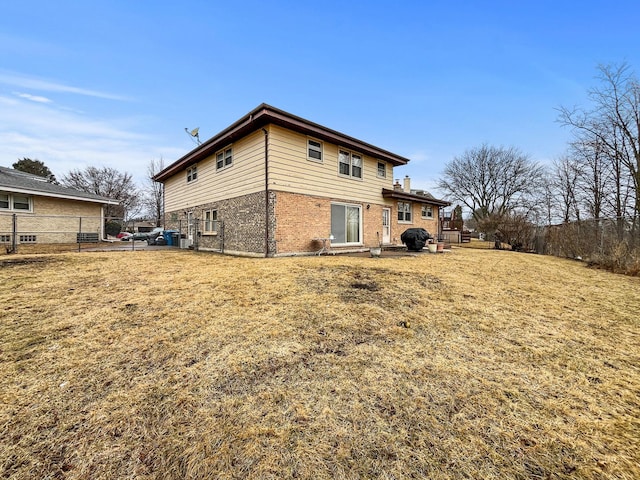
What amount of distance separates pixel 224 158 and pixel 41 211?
12.5m

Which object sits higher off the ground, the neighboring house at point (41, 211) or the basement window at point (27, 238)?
the neighboring house at point (41, 211)

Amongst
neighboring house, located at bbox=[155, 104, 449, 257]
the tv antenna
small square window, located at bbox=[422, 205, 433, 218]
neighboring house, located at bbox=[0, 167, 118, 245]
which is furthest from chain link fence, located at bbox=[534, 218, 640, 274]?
neighboring house, located at bbox=[0, 167, 118, 245]

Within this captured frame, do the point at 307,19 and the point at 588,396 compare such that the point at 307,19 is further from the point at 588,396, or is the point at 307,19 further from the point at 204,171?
the point at 588,396

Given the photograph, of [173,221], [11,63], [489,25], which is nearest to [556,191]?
[489,25]

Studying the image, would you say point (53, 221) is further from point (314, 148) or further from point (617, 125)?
point (617, 125)

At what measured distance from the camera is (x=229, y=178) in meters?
11.6

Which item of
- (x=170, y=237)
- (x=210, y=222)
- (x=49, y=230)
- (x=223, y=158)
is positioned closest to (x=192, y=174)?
(x=210, y=222)

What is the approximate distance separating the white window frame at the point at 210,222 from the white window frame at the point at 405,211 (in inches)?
408

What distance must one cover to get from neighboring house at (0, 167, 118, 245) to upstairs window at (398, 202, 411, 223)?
53.2 ft

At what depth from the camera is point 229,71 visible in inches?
573

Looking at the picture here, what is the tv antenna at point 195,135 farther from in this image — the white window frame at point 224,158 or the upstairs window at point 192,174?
the white window frame at point 224,158

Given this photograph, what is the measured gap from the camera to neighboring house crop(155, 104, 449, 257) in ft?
31.7

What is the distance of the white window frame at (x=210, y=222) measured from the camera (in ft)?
41.8

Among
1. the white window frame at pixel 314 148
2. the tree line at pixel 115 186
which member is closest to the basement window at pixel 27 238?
the tree line at pixel 115 186
